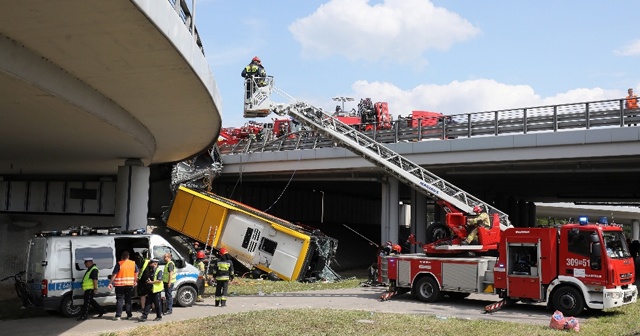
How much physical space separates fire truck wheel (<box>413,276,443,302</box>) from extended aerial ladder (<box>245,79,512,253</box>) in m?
0.92

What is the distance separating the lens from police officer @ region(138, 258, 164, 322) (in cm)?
1313

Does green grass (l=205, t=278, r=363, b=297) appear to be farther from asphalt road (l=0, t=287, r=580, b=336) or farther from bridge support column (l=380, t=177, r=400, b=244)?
bridge support column (l=380, t=177, r=400, b=244)

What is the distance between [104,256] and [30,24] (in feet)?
26.9

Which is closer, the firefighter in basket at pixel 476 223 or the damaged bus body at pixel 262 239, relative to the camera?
the firefighter in basket at pixel 476 223

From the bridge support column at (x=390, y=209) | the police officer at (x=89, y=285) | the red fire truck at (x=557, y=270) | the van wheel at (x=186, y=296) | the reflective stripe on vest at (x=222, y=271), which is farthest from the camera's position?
the bridge support column at (x=390, y=209)

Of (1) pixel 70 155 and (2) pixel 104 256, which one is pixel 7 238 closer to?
(1) pixel 70 155

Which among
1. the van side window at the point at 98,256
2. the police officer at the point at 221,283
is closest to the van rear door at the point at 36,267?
the van side window at the point at 98,256

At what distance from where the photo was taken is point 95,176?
29.3m

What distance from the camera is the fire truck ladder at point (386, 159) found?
18656 mm

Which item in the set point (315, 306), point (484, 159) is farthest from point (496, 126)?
point (315, 306)

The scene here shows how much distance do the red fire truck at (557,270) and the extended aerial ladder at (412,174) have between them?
3.26 ft

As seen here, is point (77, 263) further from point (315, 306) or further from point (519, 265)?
point (519, 265)

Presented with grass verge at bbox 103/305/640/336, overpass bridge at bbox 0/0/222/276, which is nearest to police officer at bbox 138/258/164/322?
grass verge at bbox 103/305/640/336

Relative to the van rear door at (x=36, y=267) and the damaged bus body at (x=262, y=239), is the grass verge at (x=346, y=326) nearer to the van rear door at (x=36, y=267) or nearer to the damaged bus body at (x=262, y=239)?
the van rear door at (x=36, y=267)
